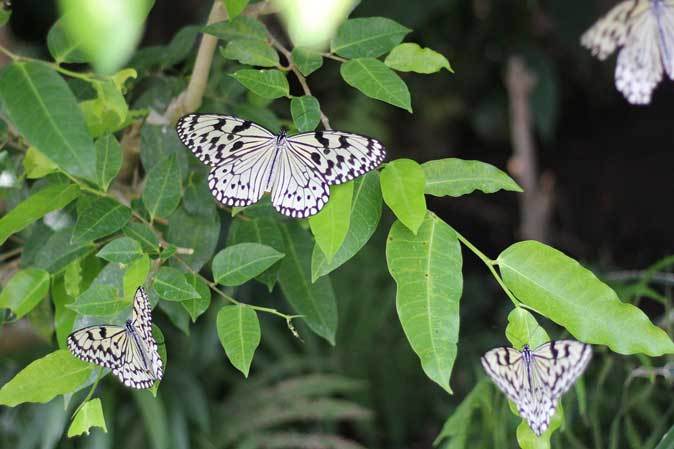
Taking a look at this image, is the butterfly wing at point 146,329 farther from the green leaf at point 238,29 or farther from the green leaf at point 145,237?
the green leaf at point 238,29

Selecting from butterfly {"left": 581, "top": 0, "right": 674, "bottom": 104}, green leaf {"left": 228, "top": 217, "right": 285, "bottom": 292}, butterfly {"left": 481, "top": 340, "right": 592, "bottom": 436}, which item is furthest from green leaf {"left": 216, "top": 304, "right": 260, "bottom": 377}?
butterfly {"left": 581, "top": 0, "right": 674, "bottom": 104}

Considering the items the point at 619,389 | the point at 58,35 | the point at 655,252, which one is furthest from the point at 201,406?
the point at 655,252

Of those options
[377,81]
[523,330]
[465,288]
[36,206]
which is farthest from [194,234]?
[465,288]

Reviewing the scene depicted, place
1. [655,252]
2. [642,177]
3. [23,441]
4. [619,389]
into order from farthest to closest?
[642,177]
[655,252]
[23,441]
[619,389]

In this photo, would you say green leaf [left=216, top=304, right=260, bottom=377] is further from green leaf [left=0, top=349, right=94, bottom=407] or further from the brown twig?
the brown twig

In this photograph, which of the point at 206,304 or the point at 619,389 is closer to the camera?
the point at 206,304

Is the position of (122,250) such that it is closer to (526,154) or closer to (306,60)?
(306,60)

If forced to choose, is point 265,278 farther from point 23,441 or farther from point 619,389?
point 23,441
